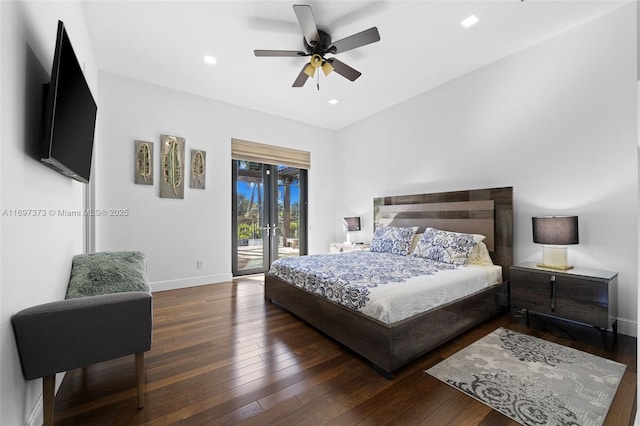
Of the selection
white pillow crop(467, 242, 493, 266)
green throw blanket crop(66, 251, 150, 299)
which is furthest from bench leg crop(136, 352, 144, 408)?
white pillow crop(467, 242, 493, 266)

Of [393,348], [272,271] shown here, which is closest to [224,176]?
[272,271]

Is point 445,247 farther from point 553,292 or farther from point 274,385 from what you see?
point 274,385

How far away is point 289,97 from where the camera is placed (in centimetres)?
436

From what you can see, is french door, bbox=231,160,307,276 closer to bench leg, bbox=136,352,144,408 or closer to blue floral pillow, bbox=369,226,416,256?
blue floral pillow, bbox=369,226,416,256

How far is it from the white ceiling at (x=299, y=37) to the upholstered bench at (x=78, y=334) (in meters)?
2.65

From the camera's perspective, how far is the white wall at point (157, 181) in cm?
366

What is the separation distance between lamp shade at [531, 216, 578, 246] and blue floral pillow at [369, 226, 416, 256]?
4.76 ft

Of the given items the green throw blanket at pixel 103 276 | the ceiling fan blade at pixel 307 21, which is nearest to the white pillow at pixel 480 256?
the ceiling fan blade at pixel 307 21

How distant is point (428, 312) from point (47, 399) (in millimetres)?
2374

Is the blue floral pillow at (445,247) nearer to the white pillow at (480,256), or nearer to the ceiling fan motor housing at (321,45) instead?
the white pillow at (480,256)

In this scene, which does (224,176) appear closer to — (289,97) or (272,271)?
(289,97)

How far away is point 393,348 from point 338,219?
14.0ft

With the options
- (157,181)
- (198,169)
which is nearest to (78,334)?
(157,181)

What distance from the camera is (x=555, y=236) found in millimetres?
2572
